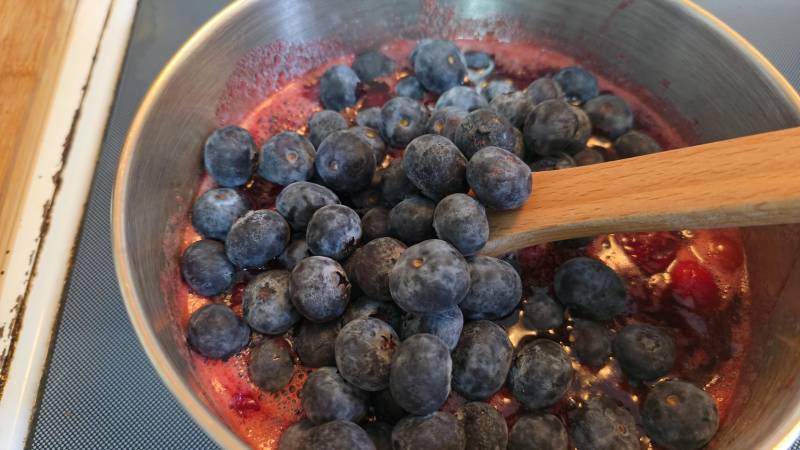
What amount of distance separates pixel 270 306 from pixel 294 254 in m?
0.16

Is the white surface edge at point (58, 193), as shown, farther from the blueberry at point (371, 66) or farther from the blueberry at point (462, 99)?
the blueberry at point (462, 99)

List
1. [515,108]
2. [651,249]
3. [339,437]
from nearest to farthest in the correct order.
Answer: [339,437]
[651,249]
[515,108]

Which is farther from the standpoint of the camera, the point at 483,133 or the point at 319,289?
the point at 483,133

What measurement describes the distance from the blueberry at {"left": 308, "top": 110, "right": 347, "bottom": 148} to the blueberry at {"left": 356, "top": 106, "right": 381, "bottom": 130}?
76mm

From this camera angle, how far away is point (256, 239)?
1.37 metres

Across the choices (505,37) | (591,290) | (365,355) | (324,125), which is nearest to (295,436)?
(365,355)

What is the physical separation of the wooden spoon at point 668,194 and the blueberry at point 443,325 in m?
0.21

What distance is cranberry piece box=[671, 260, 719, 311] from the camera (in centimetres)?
144

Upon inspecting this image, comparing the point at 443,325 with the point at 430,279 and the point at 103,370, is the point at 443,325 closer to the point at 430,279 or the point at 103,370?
the point at 430,279

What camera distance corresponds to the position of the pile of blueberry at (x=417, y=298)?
115 cm

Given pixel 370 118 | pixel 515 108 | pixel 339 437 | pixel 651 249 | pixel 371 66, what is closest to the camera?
pixel 339 437

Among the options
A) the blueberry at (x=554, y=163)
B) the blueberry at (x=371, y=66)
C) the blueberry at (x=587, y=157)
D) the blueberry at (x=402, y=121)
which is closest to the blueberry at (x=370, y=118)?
the blueberry at (x=402, y=121)

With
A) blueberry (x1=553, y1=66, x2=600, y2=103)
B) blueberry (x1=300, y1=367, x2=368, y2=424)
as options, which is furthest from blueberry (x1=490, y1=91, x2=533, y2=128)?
blueberry (x1=300, y1=367, x2=368, y2=424)

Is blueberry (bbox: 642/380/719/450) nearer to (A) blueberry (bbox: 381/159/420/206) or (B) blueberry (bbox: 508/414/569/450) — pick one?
(B) blueberry (bbox: 508/414/569/450)
